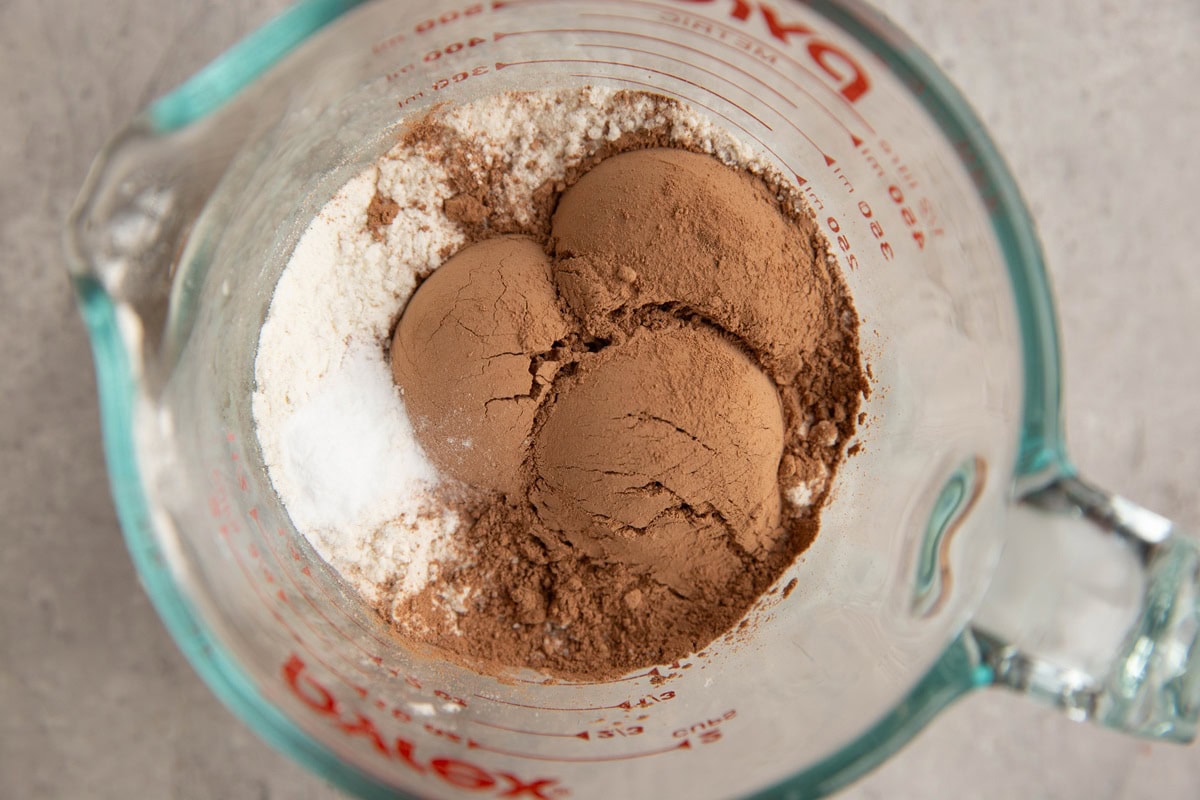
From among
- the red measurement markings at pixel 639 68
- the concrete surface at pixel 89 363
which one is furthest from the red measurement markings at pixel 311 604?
the red measurement markings at pixel 639 68

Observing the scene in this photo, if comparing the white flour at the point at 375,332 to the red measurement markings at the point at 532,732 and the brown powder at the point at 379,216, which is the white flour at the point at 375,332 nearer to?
the brown powder at the point at 379,216

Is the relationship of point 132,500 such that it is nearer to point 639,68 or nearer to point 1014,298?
point 639,68

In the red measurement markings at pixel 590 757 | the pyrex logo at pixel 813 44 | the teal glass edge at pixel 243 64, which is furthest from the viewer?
the red measurement markings at pixel 590 757

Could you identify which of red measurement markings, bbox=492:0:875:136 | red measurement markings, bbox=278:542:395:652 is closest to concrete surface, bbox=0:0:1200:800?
red measurement markings, bbox=278:542:395:652

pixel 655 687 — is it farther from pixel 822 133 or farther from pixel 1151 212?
pixel 1151 212

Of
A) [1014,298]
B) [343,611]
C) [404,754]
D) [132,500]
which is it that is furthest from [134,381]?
[1014,298]

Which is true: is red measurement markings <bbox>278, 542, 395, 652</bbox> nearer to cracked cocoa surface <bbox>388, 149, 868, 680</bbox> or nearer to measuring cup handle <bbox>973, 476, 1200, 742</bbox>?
cracked cocoa surface <bbox>388, 149, 868, 680</bbox>
